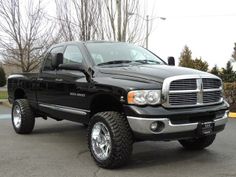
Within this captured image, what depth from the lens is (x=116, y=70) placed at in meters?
6.66

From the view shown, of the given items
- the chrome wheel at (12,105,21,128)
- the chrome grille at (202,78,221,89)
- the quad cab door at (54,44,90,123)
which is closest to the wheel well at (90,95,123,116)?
the quad cab door at (54,44,90,123)

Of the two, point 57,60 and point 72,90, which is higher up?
point 57,60

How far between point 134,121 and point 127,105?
25cm

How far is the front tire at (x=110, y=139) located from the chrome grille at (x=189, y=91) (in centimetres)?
69

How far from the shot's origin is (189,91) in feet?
20.2

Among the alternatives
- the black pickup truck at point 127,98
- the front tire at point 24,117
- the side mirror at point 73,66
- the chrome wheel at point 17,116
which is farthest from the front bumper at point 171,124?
the chrome wheel at point 17,116

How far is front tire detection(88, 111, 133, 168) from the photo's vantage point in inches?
240

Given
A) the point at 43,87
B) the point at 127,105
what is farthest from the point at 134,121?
the point at 43,87

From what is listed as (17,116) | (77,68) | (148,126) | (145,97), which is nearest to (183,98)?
(145,97)

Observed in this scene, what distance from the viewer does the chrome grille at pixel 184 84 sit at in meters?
6.07

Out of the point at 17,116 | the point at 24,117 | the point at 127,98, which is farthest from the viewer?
the point at 17,116

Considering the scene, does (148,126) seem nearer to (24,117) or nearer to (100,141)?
(100,141)

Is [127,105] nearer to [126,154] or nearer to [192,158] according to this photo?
[126,154]

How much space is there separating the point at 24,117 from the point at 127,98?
378 centimetres
